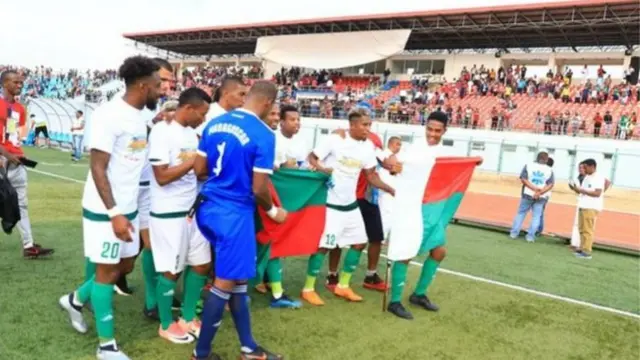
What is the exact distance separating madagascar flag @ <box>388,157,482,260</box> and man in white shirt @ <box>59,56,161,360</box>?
8.47 ft

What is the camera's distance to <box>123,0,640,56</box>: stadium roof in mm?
29609

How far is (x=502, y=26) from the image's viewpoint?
108ft

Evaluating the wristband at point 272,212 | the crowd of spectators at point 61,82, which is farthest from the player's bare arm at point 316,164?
the crowd of spectators at point 61,82

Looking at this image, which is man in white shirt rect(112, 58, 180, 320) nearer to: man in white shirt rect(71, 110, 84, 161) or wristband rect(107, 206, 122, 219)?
wristband rect(107, 206, 122, 219)

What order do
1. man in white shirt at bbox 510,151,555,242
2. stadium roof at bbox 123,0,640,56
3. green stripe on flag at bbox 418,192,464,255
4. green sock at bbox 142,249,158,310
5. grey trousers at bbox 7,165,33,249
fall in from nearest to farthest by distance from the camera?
green sock at bbox 142,249,158,310 < green stripe on flag at bbox 418,192,464,255 < grey trousers at bbox 7,165,33,249 < man in white shirt at bbox 510,151,555,242 < stadium roof at bbox 123,0,640,56

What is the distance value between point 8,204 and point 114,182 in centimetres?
261

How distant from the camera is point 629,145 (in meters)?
21.3

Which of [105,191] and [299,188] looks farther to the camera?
[299,188]

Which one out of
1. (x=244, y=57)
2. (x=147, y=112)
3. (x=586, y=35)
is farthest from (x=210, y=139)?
(x=244, y=57)

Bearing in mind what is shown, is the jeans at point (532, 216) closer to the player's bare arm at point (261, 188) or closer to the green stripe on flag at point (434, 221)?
the green stripe on flag at point (434, 221)

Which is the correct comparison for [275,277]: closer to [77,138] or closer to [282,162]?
[282,162]

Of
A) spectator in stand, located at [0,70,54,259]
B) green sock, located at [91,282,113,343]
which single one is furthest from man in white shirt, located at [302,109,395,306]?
spectator in stand, located at [0,70,54,259]

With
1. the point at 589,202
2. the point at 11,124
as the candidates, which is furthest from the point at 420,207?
the point at 589,202

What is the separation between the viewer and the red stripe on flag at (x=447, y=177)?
5398 mm
